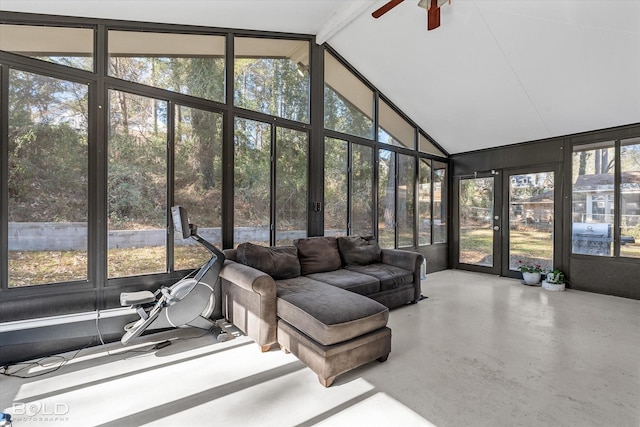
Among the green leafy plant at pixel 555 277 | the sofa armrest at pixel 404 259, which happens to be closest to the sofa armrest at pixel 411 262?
the sofa armrest at pixel 404 259

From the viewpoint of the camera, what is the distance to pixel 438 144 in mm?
6465

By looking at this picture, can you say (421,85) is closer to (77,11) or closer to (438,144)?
(438,144)

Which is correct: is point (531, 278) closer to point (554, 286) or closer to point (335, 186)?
point (554, 286)

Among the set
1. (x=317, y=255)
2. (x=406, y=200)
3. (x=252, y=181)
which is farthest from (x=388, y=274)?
(x=406, y=200)

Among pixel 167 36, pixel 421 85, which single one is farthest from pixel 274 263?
pixel 421 85

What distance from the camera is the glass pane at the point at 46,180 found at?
2.48 meters

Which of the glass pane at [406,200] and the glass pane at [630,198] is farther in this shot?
the glass pane at [406,200]

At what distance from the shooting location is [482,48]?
3842 mm

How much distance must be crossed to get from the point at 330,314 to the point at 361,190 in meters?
3.14

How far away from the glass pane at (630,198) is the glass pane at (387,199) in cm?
337

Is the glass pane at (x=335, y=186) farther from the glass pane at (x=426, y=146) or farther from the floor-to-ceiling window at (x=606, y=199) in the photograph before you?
the floor-to-ceiling window at (x=606, y=199)

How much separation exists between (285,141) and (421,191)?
129 inches

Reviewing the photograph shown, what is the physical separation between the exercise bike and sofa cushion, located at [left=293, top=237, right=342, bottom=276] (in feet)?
3.78

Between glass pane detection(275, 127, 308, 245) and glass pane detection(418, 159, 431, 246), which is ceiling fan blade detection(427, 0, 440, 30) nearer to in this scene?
glass pane detection(275, 127, 308, 245)
